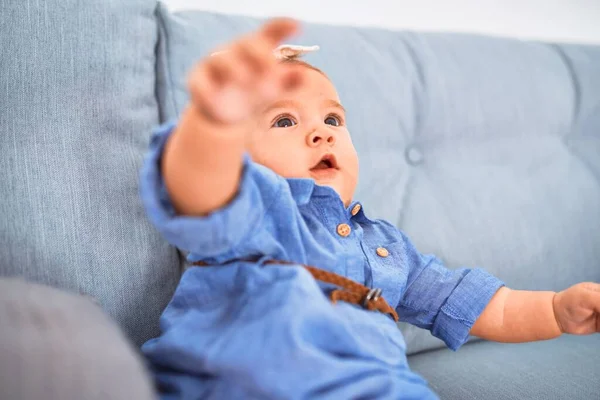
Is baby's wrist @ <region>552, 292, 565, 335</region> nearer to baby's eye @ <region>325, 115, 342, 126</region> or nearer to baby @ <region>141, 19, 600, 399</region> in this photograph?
baby @ <region>141, 19, 600, 399</region>

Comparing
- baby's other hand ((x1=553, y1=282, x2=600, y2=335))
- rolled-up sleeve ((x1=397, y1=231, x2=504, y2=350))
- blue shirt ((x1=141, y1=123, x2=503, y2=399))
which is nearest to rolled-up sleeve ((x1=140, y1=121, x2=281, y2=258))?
blue shirt ((x1=141, y1=123, x2=503, y2=399))

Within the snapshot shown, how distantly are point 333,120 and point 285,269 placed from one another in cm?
28

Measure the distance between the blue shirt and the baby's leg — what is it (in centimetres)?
11

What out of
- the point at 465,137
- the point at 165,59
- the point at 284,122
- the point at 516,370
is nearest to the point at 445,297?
the point at 516,370

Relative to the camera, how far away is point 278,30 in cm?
46

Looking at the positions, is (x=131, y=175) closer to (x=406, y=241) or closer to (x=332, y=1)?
(x=406, y=241)

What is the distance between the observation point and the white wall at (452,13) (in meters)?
1.36

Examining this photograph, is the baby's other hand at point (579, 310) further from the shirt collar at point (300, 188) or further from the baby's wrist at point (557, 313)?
the shirt collar at point (300, 188)

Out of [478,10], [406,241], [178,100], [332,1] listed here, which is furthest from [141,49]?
[478,10]

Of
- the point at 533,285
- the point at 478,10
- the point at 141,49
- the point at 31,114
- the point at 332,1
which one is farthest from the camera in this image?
the point at 478,10

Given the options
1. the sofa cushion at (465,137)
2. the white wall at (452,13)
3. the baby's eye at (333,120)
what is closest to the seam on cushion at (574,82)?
the sofa cushion at (465,137)

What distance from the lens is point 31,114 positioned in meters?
0.75

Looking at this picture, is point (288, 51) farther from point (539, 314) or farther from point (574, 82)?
point (574, 82)

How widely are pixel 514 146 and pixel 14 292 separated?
1020 mm
